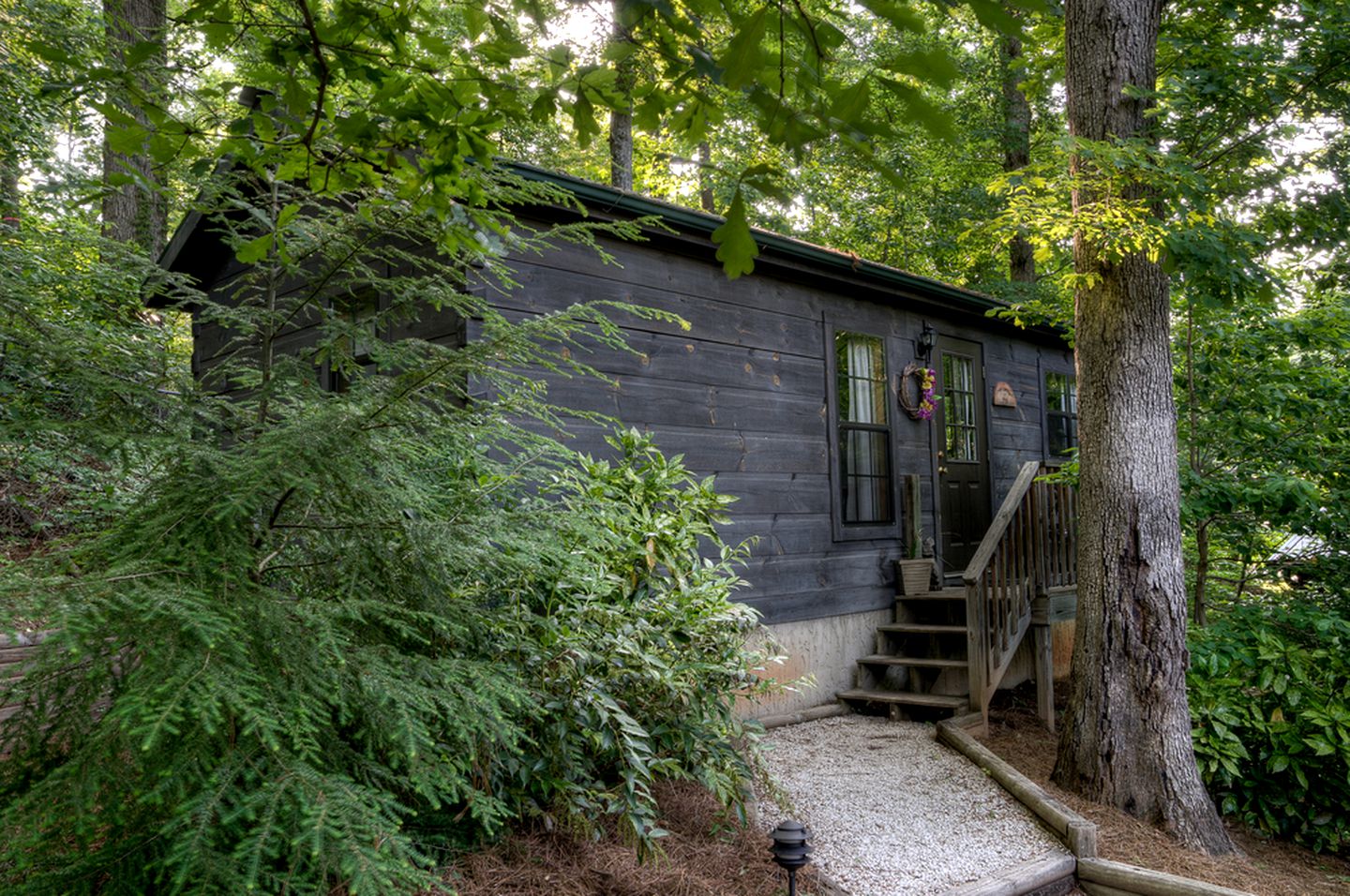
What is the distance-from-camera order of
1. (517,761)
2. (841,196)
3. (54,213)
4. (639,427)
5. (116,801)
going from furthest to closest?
(841,196), (54,213), (639,427), (517,761), (116,801)

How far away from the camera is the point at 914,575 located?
840cm

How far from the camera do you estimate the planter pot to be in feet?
27.6

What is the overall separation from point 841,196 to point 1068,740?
48.3 ft

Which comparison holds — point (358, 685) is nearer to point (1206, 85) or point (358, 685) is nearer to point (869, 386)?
point (1206, 85)

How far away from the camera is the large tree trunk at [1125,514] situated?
16.9 ft

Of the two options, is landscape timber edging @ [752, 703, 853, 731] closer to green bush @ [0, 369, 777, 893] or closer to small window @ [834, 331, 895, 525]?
small window @ [834, 331, 895, 525]

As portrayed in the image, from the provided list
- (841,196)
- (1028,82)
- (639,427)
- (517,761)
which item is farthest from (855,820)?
(841,196)

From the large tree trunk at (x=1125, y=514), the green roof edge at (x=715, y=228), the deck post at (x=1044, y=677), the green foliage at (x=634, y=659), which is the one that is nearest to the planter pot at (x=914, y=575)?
the deck post at (x=1044, y=677)

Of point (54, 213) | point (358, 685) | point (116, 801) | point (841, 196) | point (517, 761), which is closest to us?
point (116, 801)

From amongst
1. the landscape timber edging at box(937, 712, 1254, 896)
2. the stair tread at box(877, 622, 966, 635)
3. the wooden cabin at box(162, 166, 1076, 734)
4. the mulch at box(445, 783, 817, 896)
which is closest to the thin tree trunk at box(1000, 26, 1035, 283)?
the wooden cabin at box(162, 166, 1076, 734)

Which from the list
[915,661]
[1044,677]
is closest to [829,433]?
[915,661]

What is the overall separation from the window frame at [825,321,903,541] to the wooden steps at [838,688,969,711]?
1.31m

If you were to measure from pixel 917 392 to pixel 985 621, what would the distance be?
2624 mm

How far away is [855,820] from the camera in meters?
4.95
